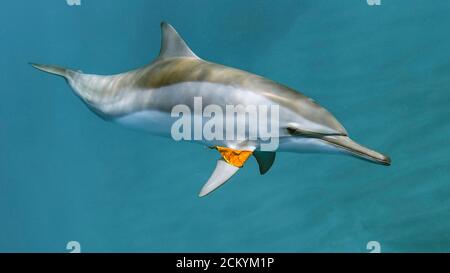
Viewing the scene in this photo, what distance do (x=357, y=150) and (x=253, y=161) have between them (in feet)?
28.1

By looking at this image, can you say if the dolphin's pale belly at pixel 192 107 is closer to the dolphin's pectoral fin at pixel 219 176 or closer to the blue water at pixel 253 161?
the dolphin's pectoral fin at pixel 219 176

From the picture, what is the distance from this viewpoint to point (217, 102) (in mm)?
5590

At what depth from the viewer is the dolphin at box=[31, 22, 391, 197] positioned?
16.9ft

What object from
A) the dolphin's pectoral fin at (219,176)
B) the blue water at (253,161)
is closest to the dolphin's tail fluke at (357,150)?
the dolphin's pectoral fin at (219,176)

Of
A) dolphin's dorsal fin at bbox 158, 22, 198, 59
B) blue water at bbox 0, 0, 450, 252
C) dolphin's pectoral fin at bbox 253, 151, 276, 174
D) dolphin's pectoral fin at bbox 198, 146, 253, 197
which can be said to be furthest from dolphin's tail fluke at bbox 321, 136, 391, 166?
blue water at bbox 0, 0, 450, 252

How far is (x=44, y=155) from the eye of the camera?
18281 mm

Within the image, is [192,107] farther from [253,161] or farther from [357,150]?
[253,161]

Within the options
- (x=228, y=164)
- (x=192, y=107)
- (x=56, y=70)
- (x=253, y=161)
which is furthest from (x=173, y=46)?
(x=253, y=161)

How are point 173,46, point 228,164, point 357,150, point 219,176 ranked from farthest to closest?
point 173,46, point 228,164, point 219,176, point 357,150

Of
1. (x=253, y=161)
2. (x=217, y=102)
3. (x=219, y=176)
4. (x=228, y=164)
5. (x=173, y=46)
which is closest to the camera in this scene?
(x=219, y=176)

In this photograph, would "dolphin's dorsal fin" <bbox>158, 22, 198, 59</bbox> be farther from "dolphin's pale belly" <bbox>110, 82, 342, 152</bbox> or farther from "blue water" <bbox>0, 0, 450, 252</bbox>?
"blue water" <bbox>0, 0, 450, 252</bbox>

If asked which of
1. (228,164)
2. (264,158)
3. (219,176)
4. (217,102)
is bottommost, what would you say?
(219,176)

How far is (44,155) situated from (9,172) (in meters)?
1.71

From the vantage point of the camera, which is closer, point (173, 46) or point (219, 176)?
point (219, 176)
